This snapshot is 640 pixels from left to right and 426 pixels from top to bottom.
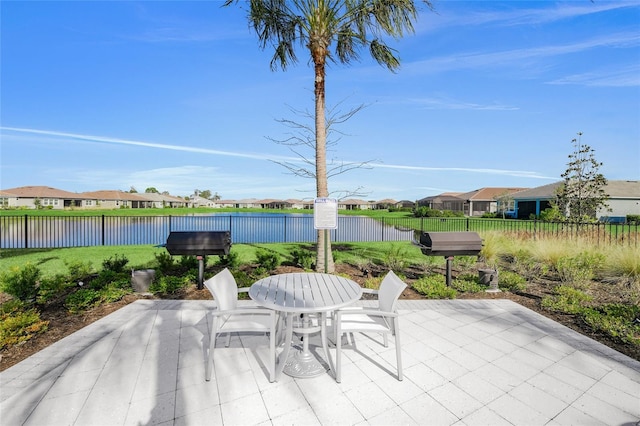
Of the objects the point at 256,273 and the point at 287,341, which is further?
the point at 256,273

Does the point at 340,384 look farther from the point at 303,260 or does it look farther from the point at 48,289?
the point at 48,289

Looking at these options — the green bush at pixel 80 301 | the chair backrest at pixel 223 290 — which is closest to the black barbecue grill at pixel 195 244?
the green bush at pixel 80 301

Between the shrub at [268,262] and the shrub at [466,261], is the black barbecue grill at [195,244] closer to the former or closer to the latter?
the shrub at [268,262]

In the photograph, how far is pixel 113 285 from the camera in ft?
18.3

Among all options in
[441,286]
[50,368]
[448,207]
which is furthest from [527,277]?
[448,207]

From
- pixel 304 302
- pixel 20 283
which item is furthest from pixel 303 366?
pixel 20 283

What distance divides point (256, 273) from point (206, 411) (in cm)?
430

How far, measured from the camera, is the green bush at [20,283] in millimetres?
4730

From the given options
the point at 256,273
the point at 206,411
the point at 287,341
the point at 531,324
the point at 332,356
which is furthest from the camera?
the point at 256,273

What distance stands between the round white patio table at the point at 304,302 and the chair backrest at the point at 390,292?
0.28 metres

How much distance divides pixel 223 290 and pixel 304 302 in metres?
0.91

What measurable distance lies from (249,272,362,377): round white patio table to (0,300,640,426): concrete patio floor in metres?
0.19

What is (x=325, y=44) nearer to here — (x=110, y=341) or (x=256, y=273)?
(x=256, y=273)

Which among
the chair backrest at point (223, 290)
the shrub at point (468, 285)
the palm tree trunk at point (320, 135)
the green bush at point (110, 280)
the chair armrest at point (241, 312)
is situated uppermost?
the palm tree trunk at point (320, 135)
